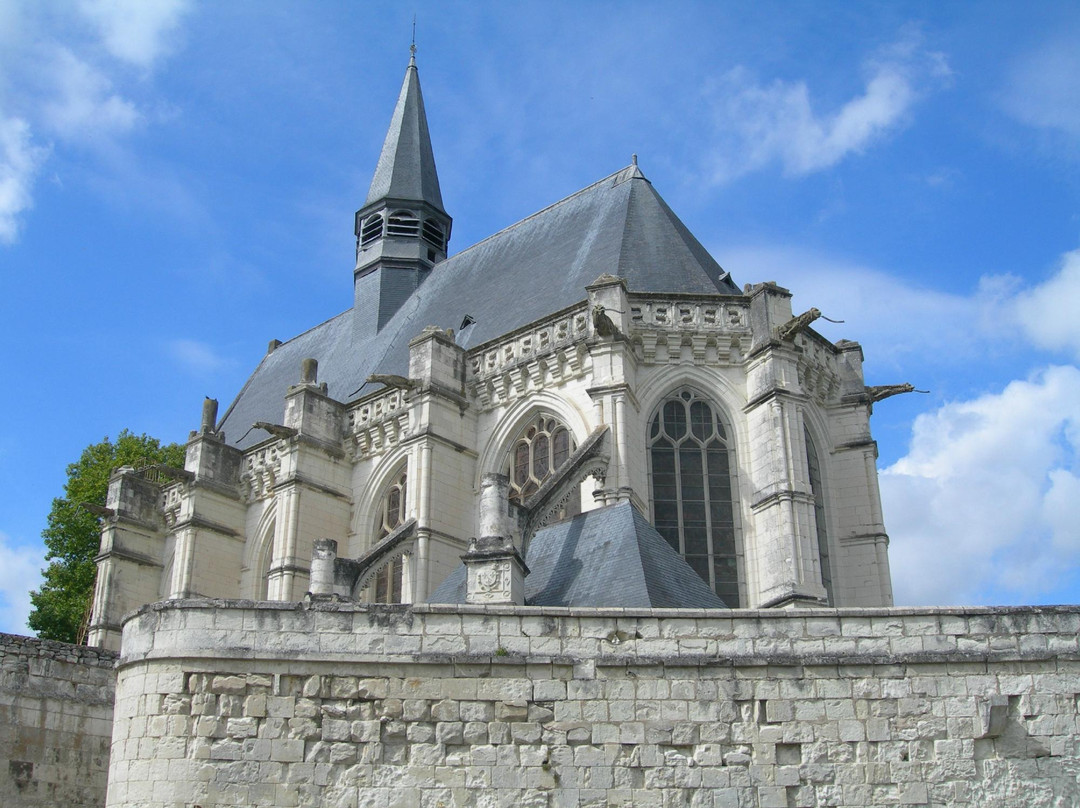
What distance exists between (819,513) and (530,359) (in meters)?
4.50

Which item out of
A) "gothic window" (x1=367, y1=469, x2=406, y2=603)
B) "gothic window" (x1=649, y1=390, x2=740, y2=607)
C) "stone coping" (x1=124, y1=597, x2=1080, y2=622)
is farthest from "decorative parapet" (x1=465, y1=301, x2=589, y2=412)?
"stone coping" (x1=124, y1=597, x2=1080, y2=622)

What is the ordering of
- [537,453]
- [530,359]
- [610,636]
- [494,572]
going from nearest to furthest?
[610,636] → [494,572] → [537,453] → [530,359]

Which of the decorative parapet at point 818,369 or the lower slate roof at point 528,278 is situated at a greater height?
the lower slate roof at point 528,278

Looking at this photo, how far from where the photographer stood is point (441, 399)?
17.4m

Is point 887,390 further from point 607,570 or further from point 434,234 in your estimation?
point 434,234

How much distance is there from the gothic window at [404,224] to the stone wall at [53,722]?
1638cm

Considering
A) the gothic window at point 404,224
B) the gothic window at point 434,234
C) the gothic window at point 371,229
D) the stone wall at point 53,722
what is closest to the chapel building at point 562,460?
the stone wall at point 53,722

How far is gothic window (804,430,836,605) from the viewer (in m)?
15.7

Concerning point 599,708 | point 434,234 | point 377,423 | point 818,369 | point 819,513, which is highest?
point 434,234

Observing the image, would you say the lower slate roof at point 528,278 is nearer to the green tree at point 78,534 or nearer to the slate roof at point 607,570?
the green tree at point 78,534

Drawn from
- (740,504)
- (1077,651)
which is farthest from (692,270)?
(1077,651)

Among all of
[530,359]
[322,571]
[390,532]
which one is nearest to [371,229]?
[390,532]

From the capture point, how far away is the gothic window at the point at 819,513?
51.5 feet

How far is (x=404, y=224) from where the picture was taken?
A: 26516 mm
